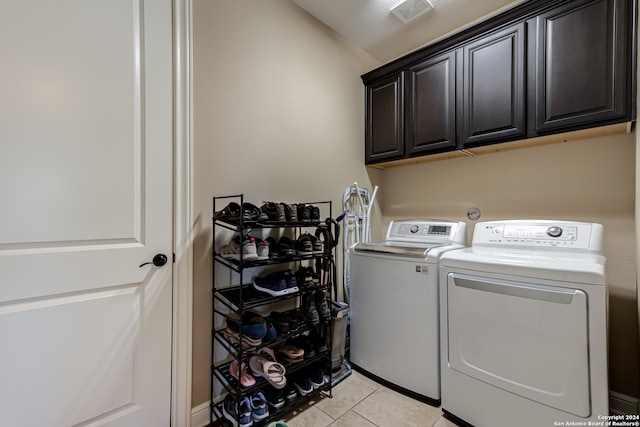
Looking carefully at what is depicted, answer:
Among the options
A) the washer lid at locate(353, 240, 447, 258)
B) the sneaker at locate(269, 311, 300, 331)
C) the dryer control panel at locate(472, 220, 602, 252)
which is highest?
the dryer control panel at locate(472, 220, 602, 252)

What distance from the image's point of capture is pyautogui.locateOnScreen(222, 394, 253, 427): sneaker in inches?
53.5

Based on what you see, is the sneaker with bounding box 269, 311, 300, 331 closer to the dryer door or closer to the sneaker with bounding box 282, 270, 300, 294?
the sneaker with bounding box 282, 270, 300, 294

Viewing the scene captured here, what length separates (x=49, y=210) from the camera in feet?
3.66

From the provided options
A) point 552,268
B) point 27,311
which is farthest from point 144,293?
point 552,268

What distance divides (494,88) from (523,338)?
151 centimetres

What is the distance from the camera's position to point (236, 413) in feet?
4.42

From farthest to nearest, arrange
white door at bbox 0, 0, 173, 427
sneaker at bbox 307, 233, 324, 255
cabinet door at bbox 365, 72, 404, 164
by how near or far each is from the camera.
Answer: cabinet door at bbox 365, 72, 404, 164
sneaker at bbox 307, 233, 324, 255
white door at bbox 0, 0, 173, 427

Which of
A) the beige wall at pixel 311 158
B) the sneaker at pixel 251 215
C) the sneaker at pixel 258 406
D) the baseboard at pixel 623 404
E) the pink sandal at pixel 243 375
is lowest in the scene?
the baseboard at pixel 623 404

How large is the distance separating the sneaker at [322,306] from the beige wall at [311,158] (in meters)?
0.63

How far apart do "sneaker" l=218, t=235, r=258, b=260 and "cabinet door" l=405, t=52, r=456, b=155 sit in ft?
5.02

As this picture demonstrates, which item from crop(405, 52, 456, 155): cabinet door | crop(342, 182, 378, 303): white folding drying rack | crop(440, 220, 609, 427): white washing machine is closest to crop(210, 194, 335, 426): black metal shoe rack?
crop(342, 182, 378, 303): white folding drying rack

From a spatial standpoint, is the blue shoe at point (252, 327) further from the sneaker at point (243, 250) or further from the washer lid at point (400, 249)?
the washer lid at point (400, 249)

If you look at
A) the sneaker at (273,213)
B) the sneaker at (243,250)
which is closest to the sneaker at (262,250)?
the sneaker at (243,250)

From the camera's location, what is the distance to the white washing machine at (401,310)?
1624 millimetres
